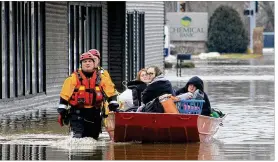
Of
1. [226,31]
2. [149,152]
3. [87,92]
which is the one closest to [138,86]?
[87,92]

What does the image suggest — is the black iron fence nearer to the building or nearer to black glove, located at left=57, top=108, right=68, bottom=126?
the building

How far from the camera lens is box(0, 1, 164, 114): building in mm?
24562

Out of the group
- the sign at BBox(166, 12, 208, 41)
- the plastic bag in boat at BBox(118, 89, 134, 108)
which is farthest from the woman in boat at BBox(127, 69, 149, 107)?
the sign at BBox(166, 12, 208, 41)

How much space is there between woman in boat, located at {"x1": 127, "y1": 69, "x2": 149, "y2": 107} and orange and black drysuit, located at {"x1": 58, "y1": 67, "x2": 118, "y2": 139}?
34.7 inches

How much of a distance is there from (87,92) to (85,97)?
3.1 inches

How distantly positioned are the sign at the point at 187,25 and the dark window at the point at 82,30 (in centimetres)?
3649

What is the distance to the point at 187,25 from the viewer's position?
233 ft

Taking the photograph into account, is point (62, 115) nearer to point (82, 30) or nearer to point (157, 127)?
point (157, 127)

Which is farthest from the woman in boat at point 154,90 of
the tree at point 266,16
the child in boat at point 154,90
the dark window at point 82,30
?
the tree at point 266,16

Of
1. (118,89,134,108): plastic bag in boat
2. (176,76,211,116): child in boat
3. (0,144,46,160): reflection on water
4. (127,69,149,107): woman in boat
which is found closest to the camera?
(0,144,46,160): reflection on water

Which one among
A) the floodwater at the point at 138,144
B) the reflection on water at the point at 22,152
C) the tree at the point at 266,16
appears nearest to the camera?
the reflection on water at the point at 22,152

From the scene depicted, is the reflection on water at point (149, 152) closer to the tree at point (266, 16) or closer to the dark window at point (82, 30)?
the dark window at point (82, 30)

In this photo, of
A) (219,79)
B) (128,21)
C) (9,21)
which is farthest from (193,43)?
(9,21)

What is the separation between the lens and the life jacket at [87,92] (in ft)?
54.1
